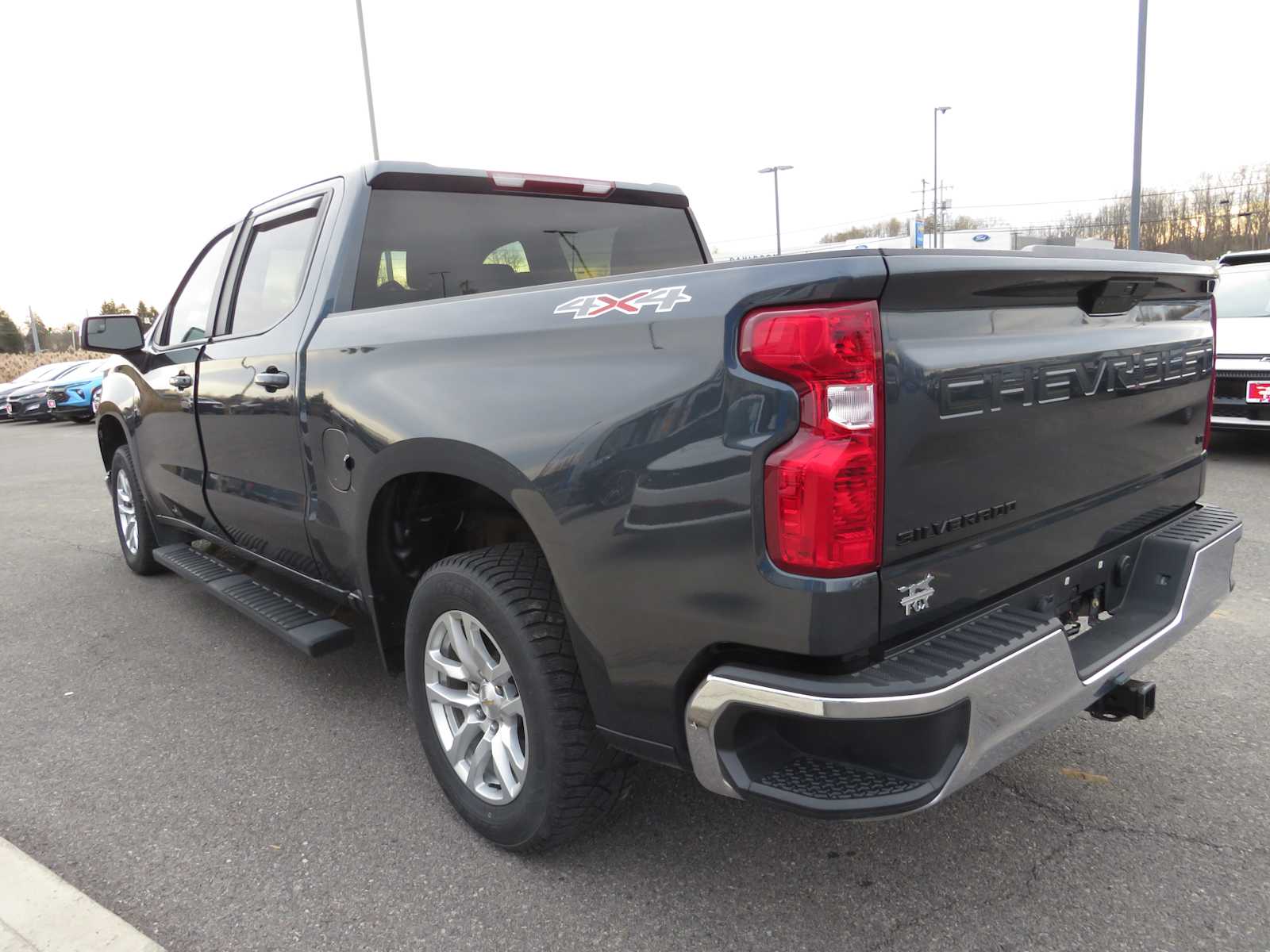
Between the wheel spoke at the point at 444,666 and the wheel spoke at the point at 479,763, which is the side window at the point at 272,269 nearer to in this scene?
the wheel spoke at the point at 444,666

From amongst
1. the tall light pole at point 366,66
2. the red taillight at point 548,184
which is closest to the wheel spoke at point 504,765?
the red taillight at point 548,184

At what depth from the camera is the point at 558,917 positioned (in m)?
2.31

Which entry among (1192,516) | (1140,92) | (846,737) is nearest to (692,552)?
(846,737)

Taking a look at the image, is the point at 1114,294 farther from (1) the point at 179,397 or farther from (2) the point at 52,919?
(1) the point at 179,397

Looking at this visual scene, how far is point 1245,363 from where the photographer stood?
24.1 feet

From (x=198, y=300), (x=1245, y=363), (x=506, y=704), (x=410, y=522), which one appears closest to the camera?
(x=506, y=704)

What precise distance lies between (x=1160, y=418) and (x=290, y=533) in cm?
293

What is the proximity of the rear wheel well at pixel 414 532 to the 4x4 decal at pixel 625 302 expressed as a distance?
A: 82 cm

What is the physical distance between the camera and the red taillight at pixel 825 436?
5.79 ft

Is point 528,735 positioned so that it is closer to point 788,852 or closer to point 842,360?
point 788,852

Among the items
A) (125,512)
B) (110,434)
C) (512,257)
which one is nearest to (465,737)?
(512,257)

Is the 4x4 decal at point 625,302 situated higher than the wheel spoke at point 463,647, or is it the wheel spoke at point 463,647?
the 4x4 decal at point 625,302

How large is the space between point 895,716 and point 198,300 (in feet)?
13.1

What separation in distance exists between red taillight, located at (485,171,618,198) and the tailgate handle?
6.98 ft
